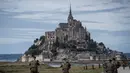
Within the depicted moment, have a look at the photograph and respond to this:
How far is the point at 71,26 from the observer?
170ft

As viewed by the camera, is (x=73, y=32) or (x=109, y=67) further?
(x=73, y=32)

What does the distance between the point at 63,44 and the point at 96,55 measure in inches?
191

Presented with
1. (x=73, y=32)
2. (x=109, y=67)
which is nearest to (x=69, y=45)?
(x=73, y=32)

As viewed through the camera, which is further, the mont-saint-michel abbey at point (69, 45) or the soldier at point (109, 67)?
the mont-saint-michel abbey at point (69, 45)

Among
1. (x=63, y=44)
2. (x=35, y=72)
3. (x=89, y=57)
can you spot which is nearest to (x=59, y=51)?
(x=63, y=44)

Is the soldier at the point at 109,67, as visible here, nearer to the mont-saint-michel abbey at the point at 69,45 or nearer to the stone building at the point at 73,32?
the mont-saint-michel abbey at the point at 69,45

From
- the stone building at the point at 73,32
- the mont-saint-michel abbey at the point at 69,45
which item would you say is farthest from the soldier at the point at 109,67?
the stone building at the point at 73,32

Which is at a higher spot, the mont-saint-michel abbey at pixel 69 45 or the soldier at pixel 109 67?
the mont-saint-michel abbey at pixel 69 45

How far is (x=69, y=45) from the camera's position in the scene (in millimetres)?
50281

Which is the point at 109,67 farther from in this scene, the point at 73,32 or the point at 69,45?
the point at 73,32

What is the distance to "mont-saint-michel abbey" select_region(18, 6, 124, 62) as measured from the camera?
4744 cm

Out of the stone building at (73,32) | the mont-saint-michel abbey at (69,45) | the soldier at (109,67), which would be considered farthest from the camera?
the stone building at (73,32)

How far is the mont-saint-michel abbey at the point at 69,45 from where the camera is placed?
1868 inches

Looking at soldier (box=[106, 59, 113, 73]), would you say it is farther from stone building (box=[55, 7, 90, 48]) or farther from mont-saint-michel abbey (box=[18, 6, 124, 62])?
stone building (box=[55, 7, 90, 48])
